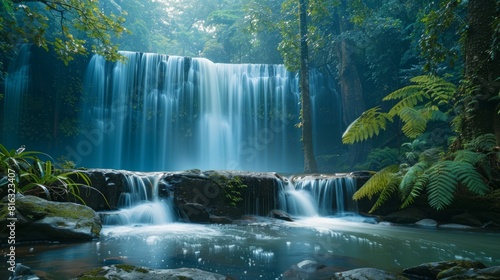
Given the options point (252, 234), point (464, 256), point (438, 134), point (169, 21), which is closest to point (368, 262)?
point (464, 256)

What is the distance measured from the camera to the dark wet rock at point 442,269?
101 inches

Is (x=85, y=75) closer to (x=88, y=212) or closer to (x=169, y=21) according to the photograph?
(x=88, y=212)

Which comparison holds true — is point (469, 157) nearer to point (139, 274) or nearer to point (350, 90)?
point (139, 274)

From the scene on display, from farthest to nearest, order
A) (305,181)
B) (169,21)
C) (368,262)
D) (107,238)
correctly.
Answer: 1. (169,21)
2. (305,181)
3. (107,238)
4. (368,262)

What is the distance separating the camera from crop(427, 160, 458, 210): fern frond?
409cm

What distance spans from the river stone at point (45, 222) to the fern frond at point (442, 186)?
17.2ft

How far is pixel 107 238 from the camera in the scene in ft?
15.9

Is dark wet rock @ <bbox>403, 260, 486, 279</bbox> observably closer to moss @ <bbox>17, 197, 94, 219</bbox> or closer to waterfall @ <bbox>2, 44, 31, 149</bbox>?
moss @ <bbox>17, 197, 94, 219</bbox>

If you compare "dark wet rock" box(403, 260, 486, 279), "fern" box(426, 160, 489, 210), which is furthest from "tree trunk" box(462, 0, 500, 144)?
"dark wet rock" box(403, 260, 486, 279)

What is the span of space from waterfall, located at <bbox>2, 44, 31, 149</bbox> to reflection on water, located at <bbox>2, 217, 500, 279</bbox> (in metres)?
14.7

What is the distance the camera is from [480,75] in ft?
18.7

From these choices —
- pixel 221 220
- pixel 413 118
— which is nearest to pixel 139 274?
pixel 413 118

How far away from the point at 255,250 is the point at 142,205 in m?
4.79

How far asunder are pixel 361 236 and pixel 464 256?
73.8 inches
